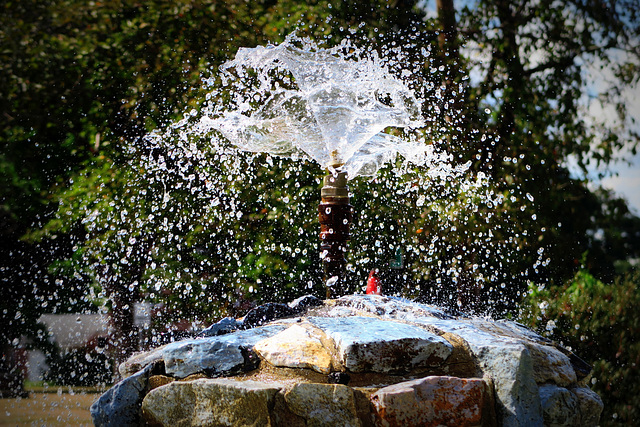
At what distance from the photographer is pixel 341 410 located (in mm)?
1999

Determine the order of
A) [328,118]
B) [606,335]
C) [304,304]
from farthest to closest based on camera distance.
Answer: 1. [328,118]
2. [606,335]
3. [304,304]

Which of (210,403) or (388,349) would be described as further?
(388,349)

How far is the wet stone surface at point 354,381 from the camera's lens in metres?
2.00

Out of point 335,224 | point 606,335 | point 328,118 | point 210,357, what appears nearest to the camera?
point 210,357

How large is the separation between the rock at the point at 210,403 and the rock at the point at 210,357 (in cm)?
11

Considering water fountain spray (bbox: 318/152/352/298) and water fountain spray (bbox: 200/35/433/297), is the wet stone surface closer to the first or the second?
water fountain spray (bbox: 318/152/352/298)

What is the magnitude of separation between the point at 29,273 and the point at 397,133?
4795mm

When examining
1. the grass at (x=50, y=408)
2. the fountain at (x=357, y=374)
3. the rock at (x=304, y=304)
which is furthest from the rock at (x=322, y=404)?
the grass at (x=50, y=408)

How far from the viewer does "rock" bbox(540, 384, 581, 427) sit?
2.19 meters

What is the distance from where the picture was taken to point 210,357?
2.23 meters

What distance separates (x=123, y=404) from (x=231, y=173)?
141 inches

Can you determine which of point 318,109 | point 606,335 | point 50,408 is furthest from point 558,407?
point 50,408

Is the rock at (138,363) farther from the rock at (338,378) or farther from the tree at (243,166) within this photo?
the tree at (243,166)

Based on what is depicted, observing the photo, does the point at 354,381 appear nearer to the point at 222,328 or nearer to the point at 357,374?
the point at 357,374
